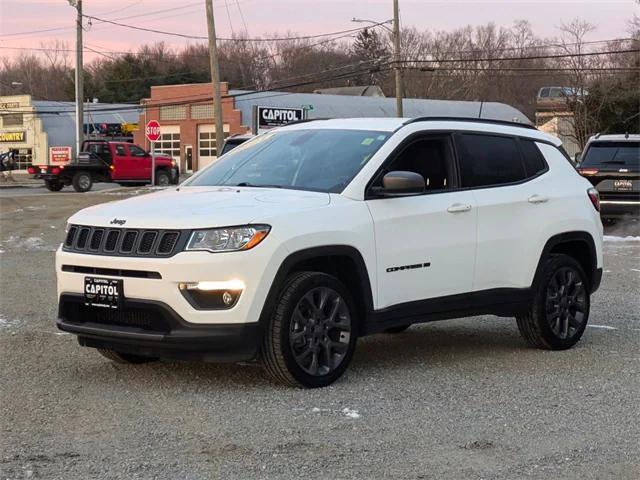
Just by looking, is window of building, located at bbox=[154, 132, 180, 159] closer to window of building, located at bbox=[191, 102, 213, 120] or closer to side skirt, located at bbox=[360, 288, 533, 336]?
window of building, located at bbox=[191, 102, 213, 120]

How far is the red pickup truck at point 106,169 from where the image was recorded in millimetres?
38594

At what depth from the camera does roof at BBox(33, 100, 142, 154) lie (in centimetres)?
7825

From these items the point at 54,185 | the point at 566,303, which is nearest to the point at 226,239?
the point at 566,303

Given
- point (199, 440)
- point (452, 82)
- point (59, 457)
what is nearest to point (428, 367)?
point (199, 440)

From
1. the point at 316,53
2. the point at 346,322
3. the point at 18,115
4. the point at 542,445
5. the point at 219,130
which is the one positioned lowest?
the point at 542,445

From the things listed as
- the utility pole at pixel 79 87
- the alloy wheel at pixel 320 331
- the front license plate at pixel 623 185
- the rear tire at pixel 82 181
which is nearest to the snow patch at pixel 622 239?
the front license plate at pixel 623 185

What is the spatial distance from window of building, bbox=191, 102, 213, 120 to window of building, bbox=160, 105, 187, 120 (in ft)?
2.75

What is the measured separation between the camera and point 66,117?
81.1 m

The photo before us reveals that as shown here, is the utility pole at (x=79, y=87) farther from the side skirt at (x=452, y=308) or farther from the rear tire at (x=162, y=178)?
Answer: the side skirt at (x=452, y=308)

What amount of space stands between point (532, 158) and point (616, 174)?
10.8 m

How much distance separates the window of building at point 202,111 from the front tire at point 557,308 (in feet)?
211

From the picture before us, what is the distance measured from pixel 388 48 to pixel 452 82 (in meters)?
19.1

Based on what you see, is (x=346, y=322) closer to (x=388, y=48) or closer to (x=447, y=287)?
(x=447, y=287)

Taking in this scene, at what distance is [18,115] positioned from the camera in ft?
257
